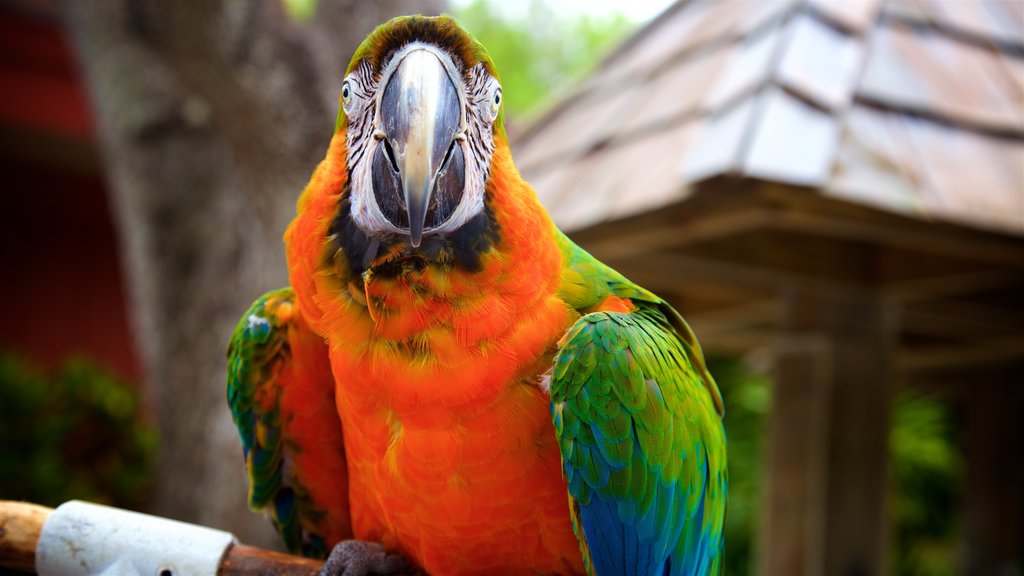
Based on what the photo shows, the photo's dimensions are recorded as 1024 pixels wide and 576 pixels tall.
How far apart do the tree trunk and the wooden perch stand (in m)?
2.43

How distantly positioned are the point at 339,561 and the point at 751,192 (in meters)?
1.33

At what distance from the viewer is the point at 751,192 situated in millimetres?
2275

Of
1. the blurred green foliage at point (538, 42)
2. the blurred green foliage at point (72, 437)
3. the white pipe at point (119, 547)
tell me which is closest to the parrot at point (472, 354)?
the white pipe at point (119, 547)

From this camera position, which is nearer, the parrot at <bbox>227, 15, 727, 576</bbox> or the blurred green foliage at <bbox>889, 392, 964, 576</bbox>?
the parrot at <bbox>227, 15, 727, 576</bbox>

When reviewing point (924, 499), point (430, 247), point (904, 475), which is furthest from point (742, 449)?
point (430, 247)

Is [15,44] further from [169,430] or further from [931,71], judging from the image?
[931,71]

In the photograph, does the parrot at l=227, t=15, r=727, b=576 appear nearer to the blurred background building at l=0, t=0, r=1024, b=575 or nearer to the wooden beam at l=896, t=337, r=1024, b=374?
the blurred background building at l=0, t=0, r=1024, b=575

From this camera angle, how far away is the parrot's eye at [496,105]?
1542 millimetres

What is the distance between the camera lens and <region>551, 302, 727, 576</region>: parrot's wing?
Answer: 155cm

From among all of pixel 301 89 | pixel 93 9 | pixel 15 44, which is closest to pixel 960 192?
pixel 301 89

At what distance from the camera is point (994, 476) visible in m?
5.36

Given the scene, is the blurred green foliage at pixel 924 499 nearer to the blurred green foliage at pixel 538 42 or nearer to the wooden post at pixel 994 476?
the wooden post at pixel 994 476

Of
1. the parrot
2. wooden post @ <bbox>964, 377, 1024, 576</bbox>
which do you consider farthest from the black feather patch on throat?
wooden post @ <bbox>964, 377, 1024, 576</bbox>

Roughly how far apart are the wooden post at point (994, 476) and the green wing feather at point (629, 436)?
424 centimetres
